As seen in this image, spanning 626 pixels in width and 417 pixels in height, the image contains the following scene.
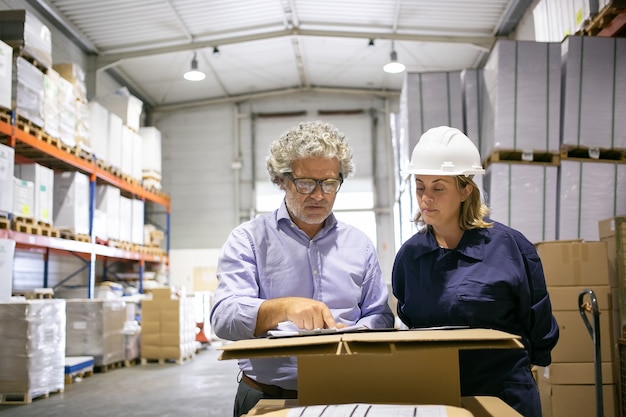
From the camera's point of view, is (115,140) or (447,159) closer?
(447,159)

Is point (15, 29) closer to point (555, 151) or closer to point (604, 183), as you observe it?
point (555, 151)

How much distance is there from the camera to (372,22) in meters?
12.2

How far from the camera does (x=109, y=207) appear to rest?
35.9ft

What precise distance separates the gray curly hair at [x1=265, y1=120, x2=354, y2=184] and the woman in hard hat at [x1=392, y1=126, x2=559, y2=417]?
0.30 m

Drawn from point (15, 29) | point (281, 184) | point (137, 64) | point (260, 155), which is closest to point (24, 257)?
point (15, 29)

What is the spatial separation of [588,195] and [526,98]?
1123mm

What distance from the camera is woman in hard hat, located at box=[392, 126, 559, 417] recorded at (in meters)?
2.17

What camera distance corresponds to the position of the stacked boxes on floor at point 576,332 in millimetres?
4828

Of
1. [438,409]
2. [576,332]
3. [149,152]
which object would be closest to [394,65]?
[149,152]

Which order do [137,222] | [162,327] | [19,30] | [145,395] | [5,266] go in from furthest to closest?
[137,222] → [162,327] → [19,30] → [145,395] → [5,266]

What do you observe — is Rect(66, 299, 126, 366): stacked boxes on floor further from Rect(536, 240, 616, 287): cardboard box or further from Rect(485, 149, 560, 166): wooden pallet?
Rect(536, 240, 616, 287): cardboard box

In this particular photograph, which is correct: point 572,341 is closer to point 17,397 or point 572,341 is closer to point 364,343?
point 364,343

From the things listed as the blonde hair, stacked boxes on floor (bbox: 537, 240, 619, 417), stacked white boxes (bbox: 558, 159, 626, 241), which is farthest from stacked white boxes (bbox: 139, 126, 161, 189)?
the blonde hair

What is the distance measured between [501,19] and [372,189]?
18.9 ft
